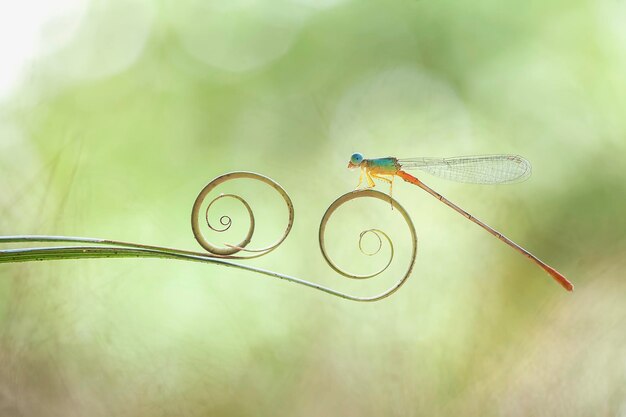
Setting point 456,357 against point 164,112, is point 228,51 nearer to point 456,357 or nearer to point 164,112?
point 164,112

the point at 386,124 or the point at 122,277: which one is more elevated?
the point at 386,124

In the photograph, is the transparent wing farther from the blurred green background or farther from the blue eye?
the blue eye

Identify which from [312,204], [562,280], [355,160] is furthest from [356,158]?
[312,204]

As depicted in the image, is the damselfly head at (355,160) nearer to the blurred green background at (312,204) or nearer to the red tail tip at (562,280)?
the red tail tip at (562,280)

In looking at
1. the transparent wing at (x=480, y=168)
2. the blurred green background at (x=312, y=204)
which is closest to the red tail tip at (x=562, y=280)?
the transparent wing at (x=480, y=168)

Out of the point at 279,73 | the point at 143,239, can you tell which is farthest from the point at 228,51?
the point at 143,239

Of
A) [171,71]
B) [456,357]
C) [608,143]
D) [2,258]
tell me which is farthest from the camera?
[171,71]
